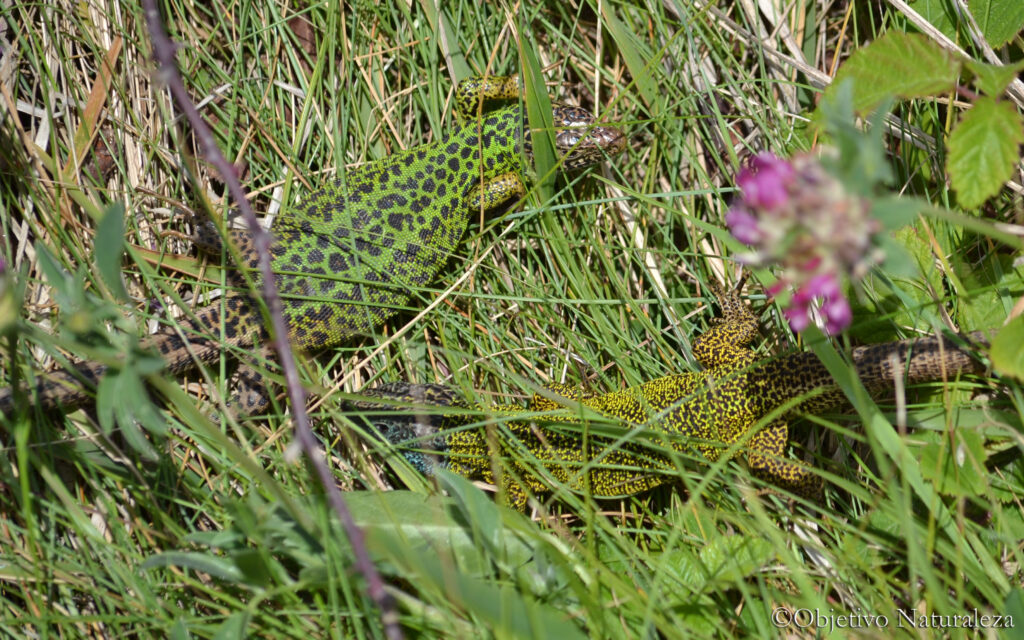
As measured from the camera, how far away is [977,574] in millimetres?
3100

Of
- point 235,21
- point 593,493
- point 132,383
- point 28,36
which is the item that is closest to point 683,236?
point 593,493

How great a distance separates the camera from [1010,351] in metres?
2.70

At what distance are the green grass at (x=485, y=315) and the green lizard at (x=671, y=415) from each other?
0.51 ft

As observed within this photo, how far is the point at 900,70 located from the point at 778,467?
5.84 ft

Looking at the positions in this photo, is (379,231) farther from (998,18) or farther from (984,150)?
(998,18)

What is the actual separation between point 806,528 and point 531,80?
2.50 meters

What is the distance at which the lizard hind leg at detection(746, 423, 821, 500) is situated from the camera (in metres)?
3.57

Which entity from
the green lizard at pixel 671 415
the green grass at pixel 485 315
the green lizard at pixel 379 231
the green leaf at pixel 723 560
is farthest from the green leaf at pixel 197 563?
the green leaf at pixel 723 560

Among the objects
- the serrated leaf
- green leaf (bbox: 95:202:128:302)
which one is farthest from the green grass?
green leaf (bbox: 95:202:128:302)

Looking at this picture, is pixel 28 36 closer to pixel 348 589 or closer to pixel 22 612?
pixel 22 612

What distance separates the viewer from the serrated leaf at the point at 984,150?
268cm

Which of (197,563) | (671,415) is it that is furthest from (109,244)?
(671,415)

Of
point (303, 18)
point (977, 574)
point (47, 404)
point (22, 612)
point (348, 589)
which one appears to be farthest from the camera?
point (303, 18)

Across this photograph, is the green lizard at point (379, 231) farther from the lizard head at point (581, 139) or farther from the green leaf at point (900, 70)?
the green leaf at point (900, 70)
